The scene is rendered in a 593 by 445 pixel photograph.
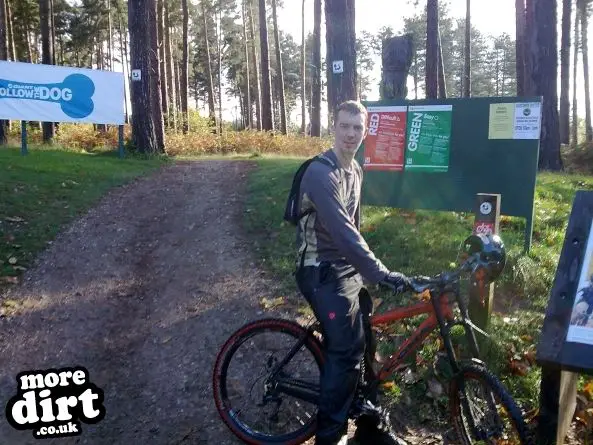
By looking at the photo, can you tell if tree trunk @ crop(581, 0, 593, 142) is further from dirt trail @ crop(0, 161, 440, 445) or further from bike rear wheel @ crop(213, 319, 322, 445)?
bike rear wheel @ crop(213, 319, 322, 445)

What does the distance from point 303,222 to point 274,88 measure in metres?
51.4

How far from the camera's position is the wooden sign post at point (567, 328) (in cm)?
311

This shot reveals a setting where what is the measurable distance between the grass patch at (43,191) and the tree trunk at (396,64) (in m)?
5.75

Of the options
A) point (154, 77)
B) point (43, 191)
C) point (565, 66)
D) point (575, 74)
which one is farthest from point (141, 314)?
point (575, 74)

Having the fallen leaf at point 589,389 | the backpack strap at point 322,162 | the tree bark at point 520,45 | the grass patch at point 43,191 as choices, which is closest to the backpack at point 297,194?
the backpack strap at point 322,162

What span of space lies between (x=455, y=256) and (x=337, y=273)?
3.49 m

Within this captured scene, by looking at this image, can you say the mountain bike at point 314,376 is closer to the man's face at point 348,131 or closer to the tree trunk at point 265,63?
the man's face at point 348,131

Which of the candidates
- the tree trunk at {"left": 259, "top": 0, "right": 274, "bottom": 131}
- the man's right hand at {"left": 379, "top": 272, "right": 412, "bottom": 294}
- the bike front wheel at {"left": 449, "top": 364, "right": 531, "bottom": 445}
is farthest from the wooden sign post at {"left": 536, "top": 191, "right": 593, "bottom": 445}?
the tree trunk at {"left": 259, "top": 0, "right": 274, "bottom": 131}

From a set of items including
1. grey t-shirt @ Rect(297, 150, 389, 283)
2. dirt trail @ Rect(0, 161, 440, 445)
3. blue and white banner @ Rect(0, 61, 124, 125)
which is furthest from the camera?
blue and white banner @ Rect(0, 61, 124, 125)

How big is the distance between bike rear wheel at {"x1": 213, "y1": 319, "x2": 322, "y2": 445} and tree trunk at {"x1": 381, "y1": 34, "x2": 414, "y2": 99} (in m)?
5.83

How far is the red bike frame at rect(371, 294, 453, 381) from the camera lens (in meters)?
3.76

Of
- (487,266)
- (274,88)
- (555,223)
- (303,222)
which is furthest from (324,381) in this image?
(274,88)

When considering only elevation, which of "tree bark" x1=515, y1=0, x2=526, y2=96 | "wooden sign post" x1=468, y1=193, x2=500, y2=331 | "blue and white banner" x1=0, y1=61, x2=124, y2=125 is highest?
"tree bark" x1=515, y1=0, x2=526, y2=96

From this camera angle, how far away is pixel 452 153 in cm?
715
